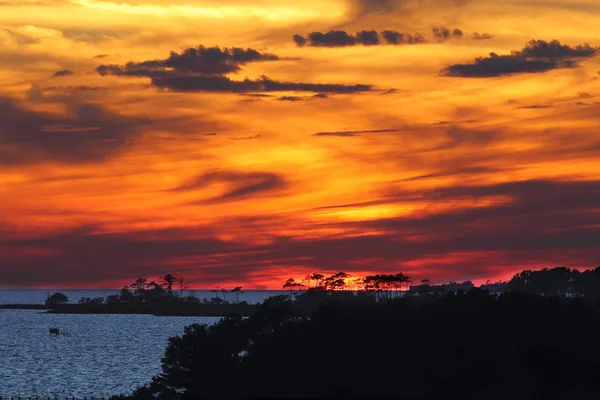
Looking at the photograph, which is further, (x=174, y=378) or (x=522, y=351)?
(x=174, y=378)

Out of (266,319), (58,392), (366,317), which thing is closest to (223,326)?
(266,319)

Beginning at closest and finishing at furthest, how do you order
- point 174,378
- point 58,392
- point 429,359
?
point 429,359, point 174,378, point 58,392

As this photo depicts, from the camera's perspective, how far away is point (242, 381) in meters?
72.8

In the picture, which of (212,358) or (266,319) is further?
(266,319)

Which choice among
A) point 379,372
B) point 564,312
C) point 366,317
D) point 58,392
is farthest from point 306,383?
point 58,392

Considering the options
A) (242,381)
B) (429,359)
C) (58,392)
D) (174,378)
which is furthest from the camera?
(58,392)

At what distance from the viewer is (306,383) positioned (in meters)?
68.4

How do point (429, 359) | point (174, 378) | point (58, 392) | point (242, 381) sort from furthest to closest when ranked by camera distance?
point (58, 392)
point (174, 378)
point (242, 381)
point (429, 359)

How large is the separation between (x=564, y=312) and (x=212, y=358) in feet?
90.5

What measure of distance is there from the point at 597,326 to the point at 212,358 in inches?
1165

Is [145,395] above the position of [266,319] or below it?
below

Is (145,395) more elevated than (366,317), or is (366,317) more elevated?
(366,317)

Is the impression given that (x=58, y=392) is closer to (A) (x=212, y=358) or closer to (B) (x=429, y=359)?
Answer: (A) (x=212, y=358)

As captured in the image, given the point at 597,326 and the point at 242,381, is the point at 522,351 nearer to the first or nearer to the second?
the point at 597,326
